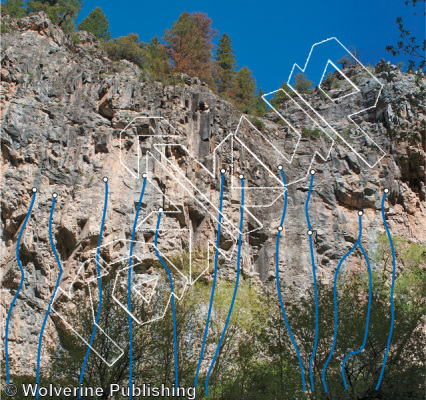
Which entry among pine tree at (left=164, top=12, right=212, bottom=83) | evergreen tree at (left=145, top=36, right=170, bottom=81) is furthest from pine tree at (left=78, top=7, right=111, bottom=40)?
pine tree at (left=164, top=12, right=212, bottom=83)

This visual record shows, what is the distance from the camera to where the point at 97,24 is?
36.5 meters

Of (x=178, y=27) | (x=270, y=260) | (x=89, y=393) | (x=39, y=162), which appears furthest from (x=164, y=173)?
(x=178, y=27)

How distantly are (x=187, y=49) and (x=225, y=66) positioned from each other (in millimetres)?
8712

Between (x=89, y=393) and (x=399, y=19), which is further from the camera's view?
(x=89, y=393)

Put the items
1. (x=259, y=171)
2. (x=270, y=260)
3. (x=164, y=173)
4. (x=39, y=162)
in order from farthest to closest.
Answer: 1. (x=259, y=171)
2. (x=270, y=260)
3. (x=164, y=173)
4. (x=39, y=162)

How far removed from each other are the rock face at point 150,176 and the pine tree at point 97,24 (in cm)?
840

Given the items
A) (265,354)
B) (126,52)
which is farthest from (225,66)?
(265,354)

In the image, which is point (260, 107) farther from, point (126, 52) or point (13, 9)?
point (13, 9)

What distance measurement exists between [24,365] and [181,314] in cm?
564

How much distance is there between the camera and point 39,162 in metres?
18.6

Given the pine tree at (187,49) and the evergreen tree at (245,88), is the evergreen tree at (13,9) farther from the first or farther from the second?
the evergreen tree at (245,88)

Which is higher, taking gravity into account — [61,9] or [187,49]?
[61,9]

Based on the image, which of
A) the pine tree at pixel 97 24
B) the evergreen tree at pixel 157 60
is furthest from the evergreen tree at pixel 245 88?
the pine tree at pixel 97 24

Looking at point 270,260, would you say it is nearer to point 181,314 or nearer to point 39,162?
point 181,314
